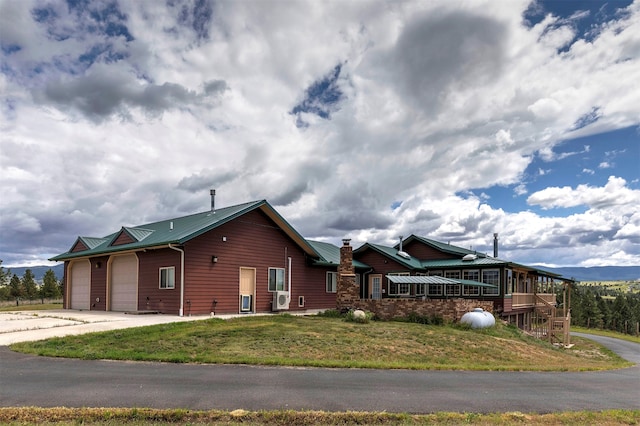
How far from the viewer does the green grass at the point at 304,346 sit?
11.2 metres

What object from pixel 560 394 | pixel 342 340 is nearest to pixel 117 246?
pixel 342 340

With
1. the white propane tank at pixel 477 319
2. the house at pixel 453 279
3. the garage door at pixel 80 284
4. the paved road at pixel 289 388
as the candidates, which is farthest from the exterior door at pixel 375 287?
the paved road at pixel 289 388

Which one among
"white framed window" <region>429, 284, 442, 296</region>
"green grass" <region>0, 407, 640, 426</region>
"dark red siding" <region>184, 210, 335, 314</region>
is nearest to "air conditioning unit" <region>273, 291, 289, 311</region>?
"dark red siding" <region>184, 210, 335, 314</region>

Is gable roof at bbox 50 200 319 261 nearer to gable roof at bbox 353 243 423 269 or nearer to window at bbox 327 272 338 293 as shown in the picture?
window at bbox 327 272 338 293

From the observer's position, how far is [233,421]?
6445mm

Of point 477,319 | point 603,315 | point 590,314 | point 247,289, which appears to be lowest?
point 603,315

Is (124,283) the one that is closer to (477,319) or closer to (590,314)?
(477,319)

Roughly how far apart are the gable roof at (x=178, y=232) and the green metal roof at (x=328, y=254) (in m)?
0.90

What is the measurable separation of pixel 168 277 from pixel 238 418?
15.7 metres

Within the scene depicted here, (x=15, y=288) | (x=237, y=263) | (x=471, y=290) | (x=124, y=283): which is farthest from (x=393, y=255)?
(x=15, y=288)

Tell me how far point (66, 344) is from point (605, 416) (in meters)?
12.3

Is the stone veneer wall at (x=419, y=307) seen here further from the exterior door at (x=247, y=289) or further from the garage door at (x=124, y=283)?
the garage door at (x=124, y=283)

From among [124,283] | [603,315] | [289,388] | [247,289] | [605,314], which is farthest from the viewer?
[605,314]

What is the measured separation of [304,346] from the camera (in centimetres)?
1320
